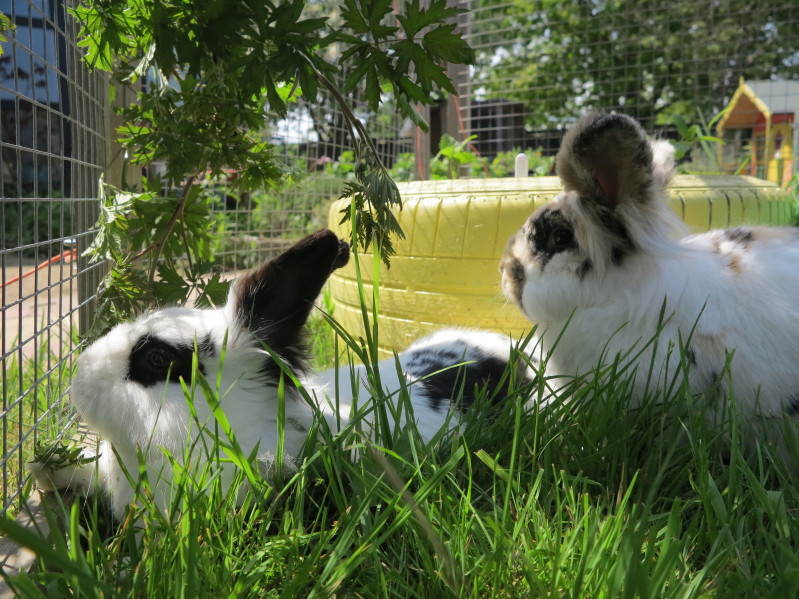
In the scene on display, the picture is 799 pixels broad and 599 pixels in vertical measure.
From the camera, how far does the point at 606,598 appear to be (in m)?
0.83

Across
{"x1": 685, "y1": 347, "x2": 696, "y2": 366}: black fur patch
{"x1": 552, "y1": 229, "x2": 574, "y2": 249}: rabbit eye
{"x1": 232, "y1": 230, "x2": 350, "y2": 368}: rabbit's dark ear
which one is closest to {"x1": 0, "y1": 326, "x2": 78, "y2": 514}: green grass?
{"x1": 232, "y1": 230, "x2": 350, "y2": 368}: rabbit's dark ear

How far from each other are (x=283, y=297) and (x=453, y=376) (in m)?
0.65

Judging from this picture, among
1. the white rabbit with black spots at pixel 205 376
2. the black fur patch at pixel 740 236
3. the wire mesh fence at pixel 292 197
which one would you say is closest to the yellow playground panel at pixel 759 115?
the wire mesh fence at pixel 292 197

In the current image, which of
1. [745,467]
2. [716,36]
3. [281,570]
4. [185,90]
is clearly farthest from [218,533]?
[716,36]

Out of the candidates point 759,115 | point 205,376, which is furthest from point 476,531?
point 759,115

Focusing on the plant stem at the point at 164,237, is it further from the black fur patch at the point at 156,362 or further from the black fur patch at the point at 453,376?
the black fur patch at the point at 453,376

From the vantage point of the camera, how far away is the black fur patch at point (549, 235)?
178 centimetres

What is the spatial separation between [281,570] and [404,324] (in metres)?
1.79

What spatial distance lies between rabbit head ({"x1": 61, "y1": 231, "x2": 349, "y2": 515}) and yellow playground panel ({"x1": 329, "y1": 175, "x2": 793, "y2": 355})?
1084 millimetres

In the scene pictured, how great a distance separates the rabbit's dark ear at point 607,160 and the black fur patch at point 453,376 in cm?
53

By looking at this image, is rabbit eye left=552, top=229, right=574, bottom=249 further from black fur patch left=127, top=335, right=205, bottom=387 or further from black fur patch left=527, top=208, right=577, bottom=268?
black fur patch left=127, top=335, right=205, bottom=387

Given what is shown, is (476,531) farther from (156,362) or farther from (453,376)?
(453,376)

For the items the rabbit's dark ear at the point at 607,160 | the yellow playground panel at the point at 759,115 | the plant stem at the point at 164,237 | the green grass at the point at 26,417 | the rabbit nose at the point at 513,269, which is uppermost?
the yellow playground panel at the point at 759,115

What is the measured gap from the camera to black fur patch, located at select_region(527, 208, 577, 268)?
5.85 feet
